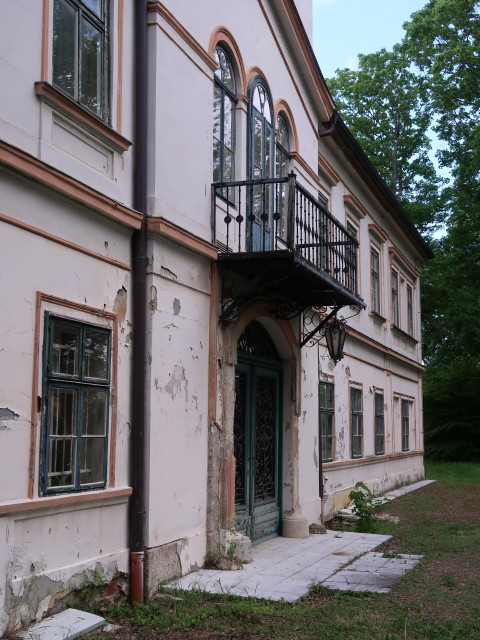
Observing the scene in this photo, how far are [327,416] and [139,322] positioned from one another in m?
7.28

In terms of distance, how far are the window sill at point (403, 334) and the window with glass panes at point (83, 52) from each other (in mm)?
13779

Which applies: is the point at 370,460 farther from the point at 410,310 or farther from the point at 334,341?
the point at 410,310

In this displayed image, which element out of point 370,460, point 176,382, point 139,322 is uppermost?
point 139,322

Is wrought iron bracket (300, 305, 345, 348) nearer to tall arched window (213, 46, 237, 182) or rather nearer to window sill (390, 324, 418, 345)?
tall arched window (213, 46, 237, 182)

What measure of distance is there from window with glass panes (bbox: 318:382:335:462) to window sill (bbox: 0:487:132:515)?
6.85 m

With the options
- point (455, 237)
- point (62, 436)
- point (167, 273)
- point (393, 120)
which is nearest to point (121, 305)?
point (167, 273)

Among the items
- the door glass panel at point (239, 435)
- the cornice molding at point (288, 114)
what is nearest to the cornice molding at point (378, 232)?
the cornice molding at point (288, 114)

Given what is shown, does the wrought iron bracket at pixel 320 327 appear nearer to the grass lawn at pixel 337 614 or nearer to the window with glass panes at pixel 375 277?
the grass lawn at pixel 337 614

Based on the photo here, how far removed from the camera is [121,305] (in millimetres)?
7172

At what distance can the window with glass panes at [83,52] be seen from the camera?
6523 millimetres

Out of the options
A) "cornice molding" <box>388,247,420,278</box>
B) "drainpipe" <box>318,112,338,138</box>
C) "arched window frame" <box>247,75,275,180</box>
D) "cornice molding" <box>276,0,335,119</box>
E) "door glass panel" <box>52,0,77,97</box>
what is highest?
"cornice molding" <box>276,0,335,119</box>

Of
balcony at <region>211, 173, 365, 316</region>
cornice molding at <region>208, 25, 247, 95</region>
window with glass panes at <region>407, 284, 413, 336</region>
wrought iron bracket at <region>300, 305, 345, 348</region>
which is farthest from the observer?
window with glass panes at <region>407, 284, 413, 336</region>

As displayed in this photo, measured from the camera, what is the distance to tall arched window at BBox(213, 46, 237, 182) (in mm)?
9281

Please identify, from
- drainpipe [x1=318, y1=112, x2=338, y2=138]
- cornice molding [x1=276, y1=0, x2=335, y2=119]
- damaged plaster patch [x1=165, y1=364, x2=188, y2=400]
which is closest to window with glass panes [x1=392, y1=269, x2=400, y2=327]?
drainpipe [x1=318, y1=112, x2=338, y2=138]
